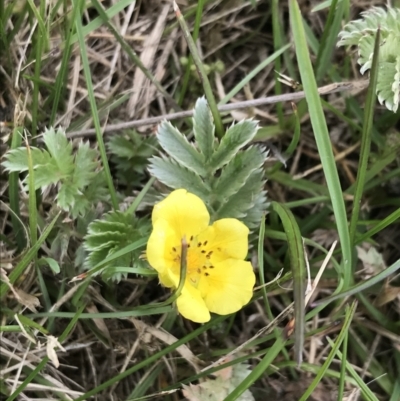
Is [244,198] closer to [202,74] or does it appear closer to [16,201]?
[202,74]

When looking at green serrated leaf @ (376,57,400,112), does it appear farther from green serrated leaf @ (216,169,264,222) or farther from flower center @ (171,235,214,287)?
flower center @ (171,235,214,287)

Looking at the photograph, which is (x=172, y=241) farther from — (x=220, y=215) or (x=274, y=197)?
(x=274, y=197)

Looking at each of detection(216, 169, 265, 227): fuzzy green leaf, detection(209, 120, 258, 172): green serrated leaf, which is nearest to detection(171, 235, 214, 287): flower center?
detection(216, 169, 265, 227): fuzzy green leaf

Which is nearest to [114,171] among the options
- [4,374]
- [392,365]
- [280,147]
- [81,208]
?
[81,208]

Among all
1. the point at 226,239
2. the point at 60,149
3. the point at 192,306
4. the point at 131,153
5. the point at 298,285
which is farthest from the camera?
the point at 131,153

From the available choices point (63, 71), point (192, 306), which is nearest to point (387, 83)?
point (192, 306)

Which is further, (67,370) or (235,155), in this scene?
(67,370)
